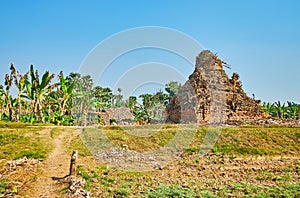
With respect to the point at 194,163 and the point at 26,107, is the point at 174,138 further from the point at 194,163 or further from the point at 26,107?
the point at 26,107

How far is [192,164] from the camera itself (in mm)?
14180

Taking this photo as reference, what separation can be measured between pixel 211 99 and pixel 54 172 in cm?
1799

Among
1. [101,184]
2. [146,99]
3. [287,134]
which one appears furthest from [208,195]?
[146,99]

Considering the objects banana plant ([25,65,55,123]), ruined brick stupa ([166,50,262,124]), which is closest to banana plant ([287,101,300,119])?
ruined brick stupa ([166,50,262,124])

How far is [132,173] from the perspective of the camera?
40.7 ft

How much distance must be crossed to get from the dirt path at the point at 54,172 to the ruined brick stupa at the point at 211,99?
12916mm

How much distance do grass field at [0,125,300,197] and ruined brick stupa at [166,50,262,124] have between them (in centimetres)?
789

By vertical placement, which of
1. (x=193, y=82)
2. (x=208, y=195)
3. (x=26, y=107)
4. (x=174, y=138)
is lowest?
(x=208, y=195)

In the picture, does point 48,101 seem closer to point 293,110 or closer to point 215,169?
point 215,169

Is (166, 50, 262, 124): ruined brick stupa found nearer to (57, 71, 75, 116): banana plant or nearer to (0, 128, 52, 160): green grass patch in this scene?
(57, 71, 75, 116): banana plant

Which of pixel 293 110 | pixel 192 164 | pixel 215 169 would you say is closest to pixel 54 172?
pixel 192 164

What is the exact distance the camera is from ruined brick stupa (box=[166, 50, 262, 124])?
27.5 meters

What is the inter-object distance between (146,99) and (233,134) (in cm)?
3212

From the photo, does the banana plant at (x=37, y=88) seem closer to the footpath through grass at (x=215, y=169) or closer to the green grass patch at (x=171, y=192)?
the footpath through grass at (x=215, y=169)
